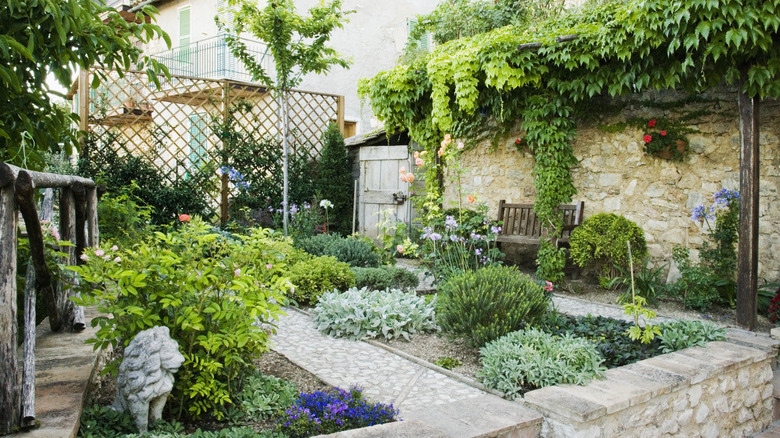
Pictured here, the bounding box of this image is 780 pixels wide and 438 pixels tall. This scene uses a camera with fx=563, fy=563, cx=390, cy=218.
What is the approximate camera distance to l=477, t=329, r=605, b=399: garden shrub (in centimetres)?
312

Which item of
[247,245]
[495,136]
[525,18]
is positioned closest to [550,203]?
[495,136]

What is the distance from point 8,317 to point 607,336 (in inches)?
140

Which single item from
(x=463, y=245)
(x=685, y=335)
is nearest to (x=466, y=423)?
(x=685, y=335)

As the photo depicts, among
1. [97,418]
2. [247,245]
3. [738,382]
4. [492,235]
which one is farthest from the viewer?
[492,235]

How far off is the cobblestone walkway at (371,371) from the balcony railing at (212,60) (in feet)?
28.8

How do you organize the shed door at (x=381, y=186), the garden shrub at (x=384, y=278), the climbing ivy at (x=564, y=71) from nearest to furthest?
the climbing ivy at (x=564, y=71), the garden shrub at (x=384, y=278), the shed door at (x=381, y=186)

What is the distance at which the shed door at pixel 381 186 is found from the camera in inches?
353

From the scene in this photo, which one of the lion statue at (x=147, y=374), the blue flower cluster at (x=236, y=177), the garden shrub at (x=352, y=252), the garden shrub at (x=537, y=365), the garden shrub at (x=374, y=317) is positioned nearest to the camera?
the lion statue at (x=147, y=374)

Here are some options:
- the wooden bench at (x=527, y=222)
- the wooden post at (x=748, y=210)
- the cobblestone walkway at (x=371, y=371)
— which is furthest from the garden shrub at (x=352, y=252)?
the wooden post at (x=748, y=210)

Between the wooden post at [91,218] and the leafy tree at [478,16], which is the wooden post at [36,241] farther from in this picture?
the leafy tree at [478,16]

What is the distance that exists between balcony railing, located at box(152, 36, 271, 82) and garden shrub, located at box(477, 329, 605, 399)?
31.9 feet

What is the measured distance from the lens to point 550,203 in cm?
643

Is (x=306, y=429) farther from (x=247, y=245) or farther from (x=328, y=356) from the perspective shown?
(x=328, y=356)

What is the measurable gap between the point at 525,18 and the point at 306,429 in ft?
22.9
